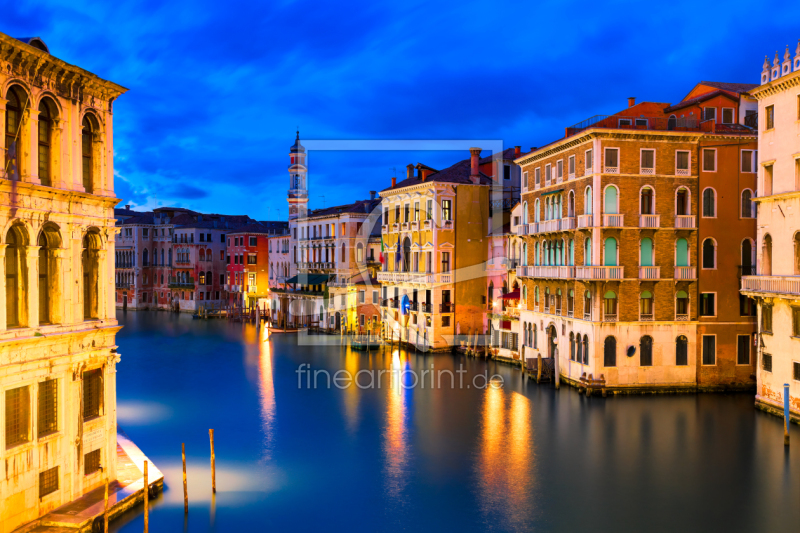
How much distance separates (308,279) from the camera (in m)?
59.0

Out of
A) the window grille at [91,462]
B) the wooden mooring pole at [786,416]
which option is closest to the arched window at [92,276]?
the window grille at [91,462]

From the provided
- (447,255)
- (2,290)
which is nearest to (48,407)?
(2,290)

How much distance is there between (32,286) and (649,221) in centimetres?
2445

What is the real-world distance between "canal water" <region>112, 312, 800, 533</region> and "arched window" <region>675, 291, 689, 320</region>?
3740 mm

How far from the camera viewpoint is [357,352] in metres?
44.3

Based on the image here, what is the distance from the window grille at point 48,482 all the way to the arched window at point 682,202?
26.1 metres

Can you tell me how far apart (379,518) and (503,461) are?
551 centimetres

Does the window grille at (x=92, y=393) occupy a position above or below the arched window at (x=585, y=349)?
above

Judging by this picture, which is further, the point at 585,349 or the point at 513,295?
the point at 513,295

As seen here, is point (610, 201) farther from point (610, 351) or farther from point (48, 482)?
point (48, 482)

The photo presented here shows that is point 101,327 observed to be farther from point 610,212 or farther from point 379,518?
point 610,212

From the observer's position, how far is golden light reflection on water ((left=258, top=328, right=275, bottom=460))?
22.6 meters

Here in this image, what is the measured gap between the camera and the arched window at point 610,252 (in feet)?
93.9

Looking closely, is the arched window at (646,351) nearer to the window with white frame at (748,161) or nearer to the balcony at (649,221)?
the balcony at (649,221)
